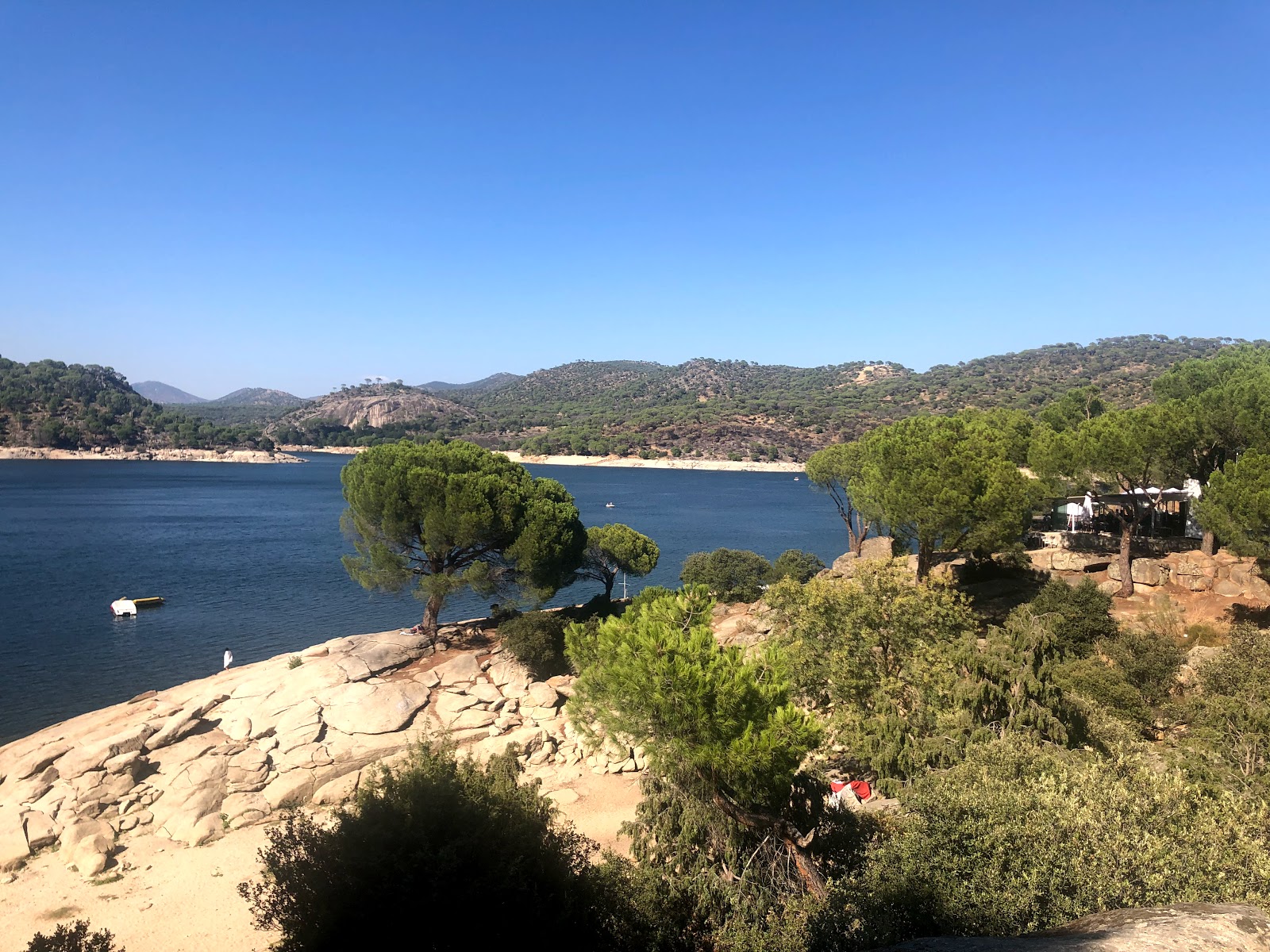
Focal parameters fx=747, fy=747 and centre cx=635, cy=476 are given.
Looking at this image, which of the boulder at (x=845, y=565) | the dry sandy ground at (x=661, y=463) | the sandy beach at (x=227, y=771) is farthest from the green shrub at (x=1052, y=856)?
the dry sandy ground at (x=661, y=463)

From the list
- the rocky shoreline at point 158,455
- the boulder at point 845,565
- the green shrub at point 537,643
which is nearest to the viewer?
the green shrub at point 537,643

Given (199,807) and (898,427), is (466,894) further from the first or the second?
(898,427)

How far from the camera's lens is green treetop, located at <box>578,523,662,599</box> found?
30938 millimetres

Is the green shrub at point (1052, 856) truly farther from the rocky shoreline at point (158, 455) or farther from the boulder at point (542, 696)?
the rocky shoreline at point (158, 455)

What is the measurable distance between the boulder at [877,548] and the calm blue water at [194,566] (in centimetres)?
1380

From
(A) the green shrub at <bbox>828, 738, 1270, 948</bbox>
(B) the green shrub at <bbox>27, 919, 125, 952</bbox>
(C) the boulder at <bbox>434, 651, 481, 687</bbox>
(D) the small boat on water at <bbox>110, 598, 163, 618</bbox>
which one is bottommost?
(D) the small boat on water at <bbox>110, 598, 163, 618</bbox>

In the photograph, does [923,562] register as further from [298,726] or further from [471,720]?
[298,726]

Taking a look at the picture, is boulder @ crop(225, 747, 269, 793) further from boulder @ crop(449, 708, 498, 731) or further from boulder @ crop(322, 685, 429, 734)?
boulder @ crop(449, 708, 498, 731)

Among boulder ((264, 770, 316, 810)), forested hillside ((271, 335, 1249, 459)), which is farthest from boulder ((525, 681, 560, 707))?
forested hillside ((271, 335, 1249, 459))

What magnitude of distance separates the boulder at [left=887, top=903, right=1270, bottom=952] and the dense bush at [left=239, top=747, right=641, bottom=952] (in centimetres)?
432

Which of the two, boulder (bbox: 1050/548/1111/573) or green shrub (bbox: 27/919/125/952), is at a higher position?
boulder (bbox: 1050/548/1111/573)

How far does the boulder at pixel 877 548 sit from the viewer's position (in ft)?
108

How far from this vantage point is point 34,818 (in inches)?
613

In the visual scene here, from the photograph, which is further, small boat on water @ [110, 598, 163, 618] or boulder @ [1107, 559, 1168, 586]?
small boat on water @ [110, 598, 163, 618]
